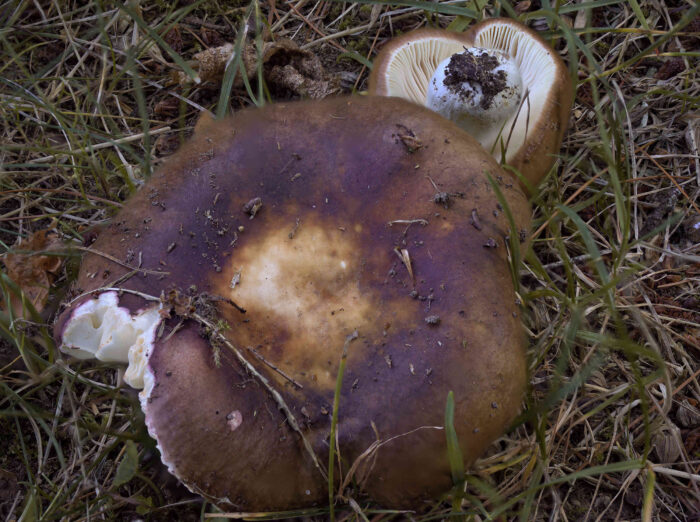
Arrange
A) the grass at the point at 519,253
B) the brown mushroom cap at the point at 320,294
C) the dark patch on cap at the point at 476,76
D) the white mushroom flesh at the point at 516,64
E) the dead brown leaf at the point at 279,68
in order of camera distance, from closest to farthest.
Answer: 1. the brown mushroom cap at the point at 320,294
2. the grass at the point at 519,253
3. the dark patch on cap at the point at 476,76
4. the white mushroom flesh at the point at 516,64
5. the dead brown leaf at the point at 279,68

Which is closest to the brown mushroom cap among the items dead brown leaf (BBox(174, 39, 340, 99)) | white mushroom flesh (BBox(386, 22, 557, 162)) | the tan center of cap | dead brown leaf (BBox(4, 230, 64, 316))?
the tan center of cap

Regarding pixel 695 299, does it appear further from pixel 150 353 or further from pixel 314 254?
pixel 150 353

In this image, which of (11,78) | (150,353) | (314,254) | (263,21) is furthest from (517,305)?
(11,78)

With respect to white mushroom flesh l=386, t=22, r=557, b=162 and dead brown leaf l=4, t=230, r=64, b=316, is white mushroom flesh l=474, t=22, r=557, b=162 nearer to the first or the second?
white mushroom flesh l=386, t=22, r=557, b=162

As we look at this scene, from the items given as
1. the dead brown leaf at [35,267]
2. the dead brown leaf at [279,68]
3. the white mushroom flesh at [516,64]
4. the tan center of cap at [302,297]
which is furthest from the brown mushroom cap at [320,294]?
the dead brown leaf at [279,68]

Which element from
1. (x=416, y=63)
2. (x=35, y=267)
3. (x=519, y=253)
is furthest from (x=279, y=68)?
(x=519, y=253)

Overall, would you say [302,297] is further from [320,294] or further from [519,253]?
[519,253]

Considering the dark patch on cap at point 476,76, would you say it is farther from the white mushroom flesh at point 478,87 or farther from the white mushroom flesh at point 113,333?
the white mushroom flesh at point 113,333
